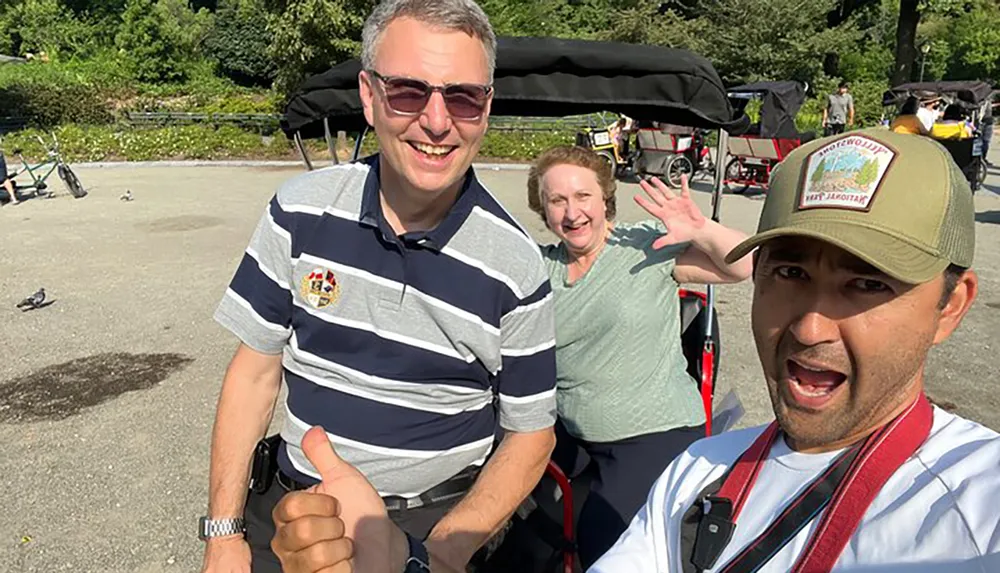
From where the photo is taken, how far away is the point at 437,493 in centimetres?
206

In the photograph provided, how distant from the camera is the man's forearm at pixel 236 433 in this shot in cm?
207

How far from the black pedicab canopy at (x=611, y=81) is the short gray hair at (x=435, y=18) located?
1.20 m

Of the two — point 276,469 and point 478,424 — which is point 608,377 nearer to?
point 478,424

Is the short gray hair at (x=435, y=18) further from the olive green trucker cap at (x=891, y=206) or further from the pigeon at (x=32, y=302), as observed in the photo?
the pigeon at (x=32, y=302)

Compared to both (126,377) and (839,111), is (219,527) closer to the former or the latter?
(126,377)

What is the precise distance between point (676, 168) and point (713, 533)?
45.5 feet

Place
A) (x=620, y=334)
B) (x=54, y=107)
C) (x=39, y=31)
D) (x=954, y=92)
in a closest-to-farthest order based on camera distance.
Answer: (x=620, y=334), (x=954, y=92), (x=54, y=107), (x=39, y=31)

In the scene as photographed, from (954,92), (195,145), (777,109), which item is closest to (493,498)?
(777,109)

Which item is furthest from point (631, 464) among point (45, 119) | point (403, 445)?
point (45, 119)

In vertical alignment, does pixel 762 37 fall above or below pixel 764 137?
above

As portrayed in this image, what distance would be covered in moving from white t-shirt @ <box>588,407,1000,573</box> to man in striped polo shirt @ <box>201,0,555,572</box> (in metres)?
0.69

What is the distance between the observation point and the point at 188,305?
292 inches

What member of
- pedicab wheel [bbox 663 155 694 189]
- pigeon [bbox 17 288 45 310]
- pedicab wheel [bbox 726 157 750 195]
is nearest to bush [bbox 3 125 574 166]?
pedicab wheel [bbox 663 155 694 189]

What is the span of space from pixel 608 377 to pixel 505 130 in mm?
19700
